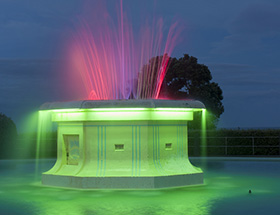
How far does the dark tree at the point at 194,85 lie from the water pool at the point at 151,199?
2688 centimetres

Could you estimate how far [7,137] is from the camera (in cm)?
3112

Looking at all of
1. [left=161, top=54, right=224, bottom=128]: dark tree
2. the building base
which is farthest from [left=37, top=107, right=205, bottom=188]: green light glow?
[left=161, top=54, right=224, bottom=128]: dark tree

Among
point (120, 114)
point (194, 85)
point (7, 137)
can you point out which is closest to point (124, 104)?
point (120, 114)

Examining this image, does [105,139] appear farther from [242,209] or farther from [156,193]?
[242,209]

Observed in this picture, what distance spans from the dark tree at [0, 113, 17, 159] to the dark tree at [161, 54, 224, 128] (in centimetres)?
1784

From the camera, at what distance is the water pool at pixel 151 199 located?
1119 cm

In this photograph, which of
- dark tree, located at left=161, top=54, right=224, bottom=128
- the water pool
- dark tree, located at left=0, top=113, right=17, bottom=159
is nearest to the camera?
the water pool

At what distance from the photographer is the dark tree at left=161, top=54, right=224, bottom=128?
4475 centimetres

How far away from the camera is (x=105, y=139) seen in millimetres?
15695

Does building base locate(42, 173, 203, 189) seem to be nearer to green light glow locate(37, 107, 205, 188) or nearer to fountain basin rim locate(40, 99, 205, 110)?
green light glow locate(37, 107, 205, 188)

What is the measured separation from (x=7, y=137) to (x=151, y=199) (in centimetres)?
2053

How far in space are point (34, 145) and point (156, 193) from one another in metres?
19.8

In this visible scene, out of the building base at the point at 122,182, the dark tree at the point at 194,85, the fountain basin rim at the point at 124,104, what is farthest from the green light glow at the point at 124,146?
the dark tree at the point at 194,85

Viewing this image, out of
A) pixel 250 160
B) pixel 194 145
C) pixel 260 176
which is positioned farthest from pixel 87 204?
pixel 194 145
